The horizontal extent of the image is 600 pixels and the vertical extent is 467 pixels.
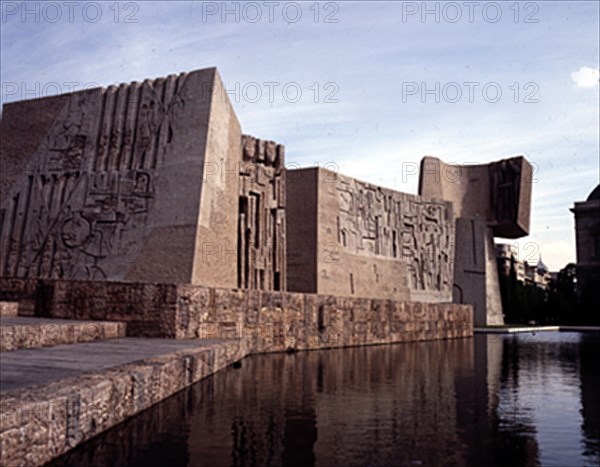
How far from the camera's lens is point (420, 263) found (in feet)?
76.4

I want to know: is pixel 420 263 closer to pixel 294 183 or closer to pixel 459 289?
pixel 459 289

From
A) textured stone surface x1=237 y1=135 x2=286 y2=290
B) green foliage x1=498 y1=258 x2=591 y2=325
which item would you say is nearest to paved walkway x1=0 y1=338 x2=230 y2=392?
textured stone surface x1=237 y1=135 x2=286 y2=290

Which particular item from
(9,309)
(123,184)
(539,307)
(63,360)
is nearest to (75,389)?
(63,360)

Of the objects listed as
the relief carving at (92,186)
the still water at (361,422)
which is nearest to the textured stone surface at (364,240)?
the relief carving at (92,186)

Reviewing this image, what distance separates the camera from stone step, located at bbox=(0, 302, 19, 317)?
724 centimetres

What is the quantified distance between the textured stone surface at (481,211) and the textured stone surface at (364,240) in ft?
3.61

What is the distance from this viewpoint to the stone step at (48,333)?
4875 mm

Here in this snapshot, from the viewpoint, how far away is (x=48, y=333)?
543 cm

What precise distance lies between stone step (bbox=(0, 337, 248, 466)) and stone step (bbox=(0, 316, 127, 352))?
14 cm

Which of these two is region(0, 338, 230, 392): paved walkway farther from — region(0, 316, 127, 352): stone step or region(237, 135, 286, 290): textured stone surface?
region(237, 135, 286, 290): textured stone surface

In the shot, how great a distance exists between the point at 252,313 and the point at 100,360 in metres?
4.80

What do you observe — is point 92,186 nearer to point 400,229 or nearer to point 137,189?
point 137,189

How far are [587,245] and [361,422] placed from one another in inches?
1565

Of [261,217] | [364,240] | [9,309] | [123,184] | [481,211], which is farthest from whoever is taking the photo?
[481,211]
